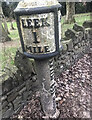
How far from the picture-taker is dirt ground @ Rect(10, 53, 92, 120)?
2.31 metres

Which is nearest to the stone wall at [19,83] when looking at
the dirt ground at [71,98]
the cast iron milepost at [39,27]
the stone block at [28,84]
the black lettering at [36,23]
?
the stone block at [28,84]

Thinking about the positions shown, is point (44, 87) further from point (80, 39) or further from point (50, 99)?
point (80, 39)

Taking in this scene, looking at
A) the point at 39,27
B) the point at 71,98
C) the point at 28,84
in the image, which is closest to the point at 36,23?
the point at 39,27

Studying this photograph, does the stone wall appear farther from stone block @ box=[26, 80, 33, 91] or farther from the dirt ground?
the dirt ground

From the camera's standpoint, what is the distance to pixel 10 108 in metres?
2.23

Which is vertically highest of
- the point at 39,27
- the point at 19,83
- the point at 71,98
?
the point at 39,27

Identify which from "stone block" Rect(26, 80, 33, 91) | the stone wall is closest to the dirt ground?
the stone wall

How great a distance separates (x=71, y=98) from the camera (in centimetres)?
261

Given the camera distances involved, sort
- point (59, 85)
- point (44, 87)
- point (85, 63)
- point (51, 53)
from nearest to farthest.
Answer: point (51, 53), point (44, 87), point (59, 85), point (85, 63)

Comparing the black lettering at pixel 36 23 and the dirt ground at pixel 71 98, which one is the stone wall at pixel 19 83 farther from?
the black lettering at pixel 36 23

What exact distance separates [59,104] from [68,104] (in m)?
0.17

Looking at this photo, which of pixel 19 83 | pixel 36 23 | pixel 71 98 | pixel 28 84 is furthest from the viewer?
pixel 71 98

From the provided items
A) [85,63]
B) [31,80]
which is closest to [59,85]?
[31,80]

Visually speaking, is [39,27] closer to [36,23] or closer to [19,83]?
[36,23]
